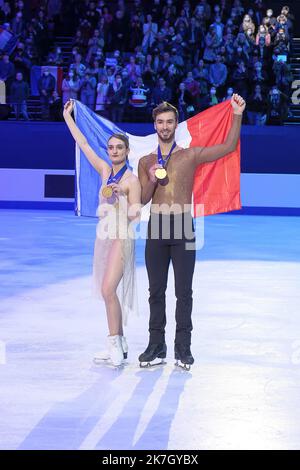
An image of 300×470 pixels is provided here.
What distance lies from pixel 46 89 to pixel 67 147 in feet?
4.38

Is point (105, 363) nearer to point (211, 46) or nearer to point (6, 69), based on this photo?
point (6, 69)

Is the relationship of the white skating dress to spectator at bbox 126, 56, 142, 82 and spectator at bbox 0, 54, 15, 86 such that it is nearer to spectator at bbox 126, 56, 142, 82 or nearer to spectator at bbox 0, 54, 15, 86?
spectator at bbox 126, 56, 142, 82

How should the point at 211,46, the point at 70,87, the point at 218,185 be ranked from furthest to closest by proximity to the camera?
the point at 211,46 → the point at 70,87 → the point at 218,185

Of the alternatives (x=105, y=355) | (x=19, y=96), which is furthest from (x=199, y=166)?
(x=19, y=96)

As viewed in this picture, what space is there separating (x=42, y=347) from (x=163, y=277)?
125 centimetres

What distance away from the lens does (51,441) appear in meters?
4.86

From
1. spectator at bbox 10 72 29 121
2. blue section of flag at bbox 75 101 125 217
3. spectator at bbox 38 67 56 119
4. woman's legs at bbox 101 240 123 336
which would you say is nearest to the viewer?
woman's legs at bbox 101 240 123 336

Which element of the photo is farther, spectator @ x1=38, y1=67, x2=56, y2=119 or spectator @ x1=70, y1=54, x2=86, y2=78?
spectator @ x1=70, y1=54, x2=86, y2=78

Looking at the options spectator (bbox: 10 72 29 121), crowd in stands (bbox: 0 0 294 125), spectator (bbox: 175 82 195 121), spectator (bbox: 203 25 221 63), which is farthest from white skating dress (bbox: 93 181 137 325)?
spectator (bbox: 203 25 221 63)

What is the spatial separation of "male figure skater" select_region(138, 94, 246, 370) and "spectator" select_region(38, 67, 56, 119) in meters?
12.5

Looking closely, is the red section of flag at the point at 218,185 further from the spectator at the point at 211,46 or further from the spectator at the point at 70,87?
the spectator at the point at 211,46

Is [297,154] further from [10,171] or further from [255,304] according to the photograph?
[255,304]

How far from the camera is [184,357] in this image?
6.49 m

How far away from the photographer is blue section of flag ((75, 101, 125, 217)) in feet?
24.5
